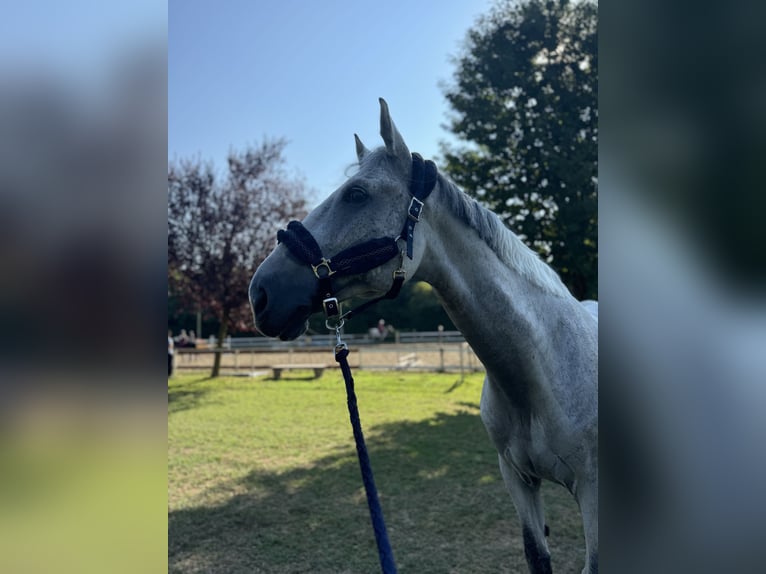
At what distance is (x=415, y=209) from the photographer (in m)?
1.93

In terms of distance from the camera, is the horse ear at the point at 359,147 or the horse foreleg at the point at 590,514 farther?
the horse ear at the point at 359,147

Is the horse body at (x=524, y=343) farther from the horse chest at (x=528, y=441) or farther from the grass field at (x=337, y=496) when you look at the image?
the grass field at (x=337, y=496)

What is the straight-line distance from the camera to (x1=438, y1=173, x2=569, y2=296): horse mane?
2.05 meters

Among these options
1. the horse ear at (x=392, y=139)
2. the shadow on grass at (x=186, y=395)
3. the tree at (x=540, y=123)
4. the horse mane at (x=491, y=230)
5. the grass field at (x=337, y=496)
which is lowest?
the shadow on grass at (x=186, y=395)

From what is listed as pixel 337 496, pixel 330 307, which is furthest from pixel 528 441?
pixel 337 496

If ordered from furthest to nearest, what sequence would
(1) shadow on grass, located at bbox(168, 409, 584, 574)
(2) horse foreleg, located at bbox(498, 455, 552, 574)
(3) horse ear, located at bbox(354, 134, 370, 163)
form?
(1) shadow on grass, located at bbox(168, 409, 584, 574) → (2) horse foreleg, located at bbox(498, 455, 552, 574) → (3) horse ear, located at bbox(354, 134, 370, 163)

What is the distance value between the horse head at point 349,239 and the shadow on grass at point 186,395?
32.6 feet

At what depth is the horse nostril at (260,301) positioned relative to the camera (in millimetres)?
1789

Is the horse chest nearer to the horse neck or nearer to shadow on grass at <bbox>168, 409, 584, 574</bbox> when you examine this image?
Answer: the horse neck

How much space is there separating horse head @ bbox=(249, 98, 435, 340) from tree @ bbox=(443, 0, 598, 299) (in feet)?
20.8

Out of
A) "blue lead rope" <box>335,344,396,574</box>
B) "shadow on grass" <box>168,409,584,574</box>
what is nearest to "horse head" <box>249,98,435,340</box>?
"blue lead rope" <box>335,344,396,574</box>

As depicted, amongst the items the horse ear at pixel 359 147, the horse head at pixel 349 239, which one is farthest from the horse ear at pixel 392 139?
the horse ear at pixel 359 147
